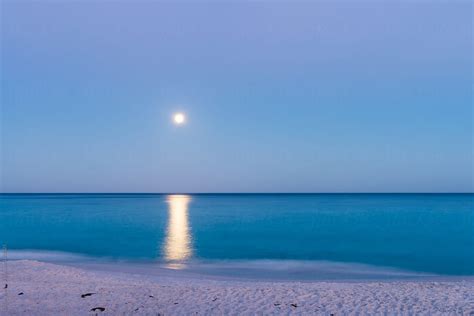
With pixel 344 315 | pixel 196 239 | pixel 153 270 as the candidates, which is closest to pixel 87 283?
pixel 153 270

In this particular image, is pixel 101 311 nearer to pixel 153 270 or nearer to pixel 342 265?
pixel 153 270

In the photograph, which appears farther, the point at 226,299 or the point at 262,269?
the point at 262,269

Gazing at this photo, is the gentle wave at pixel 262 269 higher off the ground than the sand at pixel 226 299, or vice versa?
the sand at pixel 226 299

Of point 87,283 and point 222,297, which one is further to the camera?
point 87,283

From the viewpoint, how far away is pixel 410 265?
91.7 ft

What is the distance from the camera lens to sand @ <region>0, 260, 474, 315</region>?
1226 centimetres

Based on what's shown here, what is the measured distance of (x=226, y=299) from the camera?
541 inches

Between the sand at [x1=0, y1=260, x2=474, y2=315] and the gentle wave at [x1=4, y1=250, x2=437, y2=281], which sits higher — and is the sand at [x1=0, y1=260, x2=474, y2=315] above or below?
above

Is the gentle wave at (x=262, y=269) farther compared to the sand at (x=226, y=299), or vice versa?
the gentle wave at (x=262, y=269)

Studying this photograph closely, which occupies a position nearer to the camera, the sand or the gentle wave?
the sand

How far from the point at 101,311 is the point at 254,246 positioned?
87.2ft

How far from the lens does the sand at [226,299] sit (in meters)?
12.3

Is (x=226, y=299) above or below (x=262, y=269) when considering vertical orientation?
above

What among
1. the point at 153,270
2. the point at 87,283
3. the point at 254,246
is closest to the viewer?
the point at 87,283
